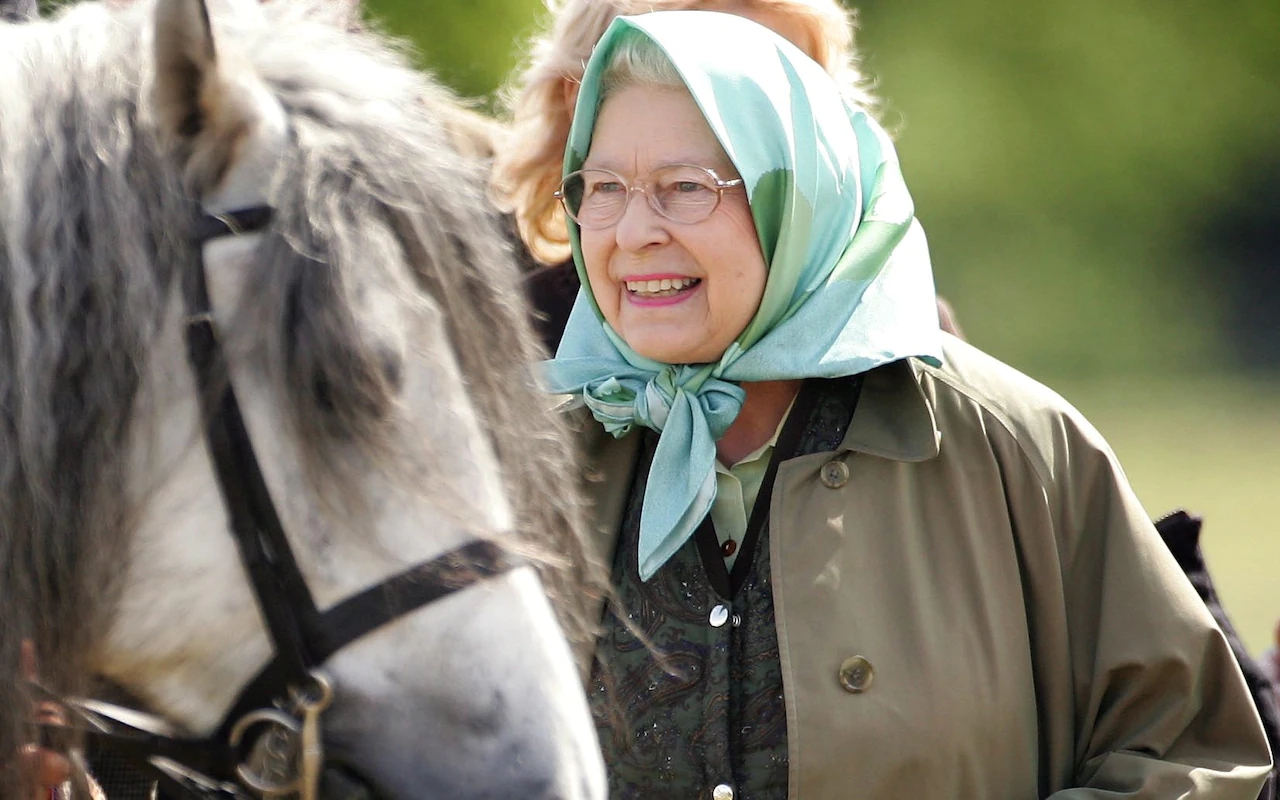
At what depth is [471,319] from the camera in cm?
170

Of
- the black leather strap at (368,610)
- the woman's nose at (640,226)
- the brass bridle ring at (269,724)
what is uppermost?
the woman's nose at (640,226)

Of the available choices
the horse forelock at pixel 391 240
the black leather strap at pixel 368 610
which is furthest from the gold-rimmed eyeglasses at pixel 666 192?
the black leather strap at pixel 368 610

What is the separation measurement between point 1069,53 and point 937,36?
56.1 inches

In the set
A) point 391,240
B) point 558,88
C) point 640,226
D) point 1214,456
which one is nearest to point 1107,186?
point 1214,456

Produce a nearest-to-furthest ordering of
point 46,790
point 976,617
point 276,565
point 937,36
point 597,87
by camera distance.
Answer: point 276,565 → point 46,790 → point 976,617 → point 597,87 → point 937,36

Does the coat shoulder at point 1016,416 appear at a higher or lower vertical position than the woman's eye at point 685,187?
lower

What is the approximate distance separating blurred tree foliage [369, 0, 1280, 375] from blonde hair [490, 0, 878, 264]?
1299cm

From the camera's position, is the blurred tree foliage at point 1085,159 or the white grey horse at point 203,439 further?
the blurred tree foliage at point 1085,159

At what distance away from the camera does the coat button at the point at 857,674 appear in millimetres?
2221

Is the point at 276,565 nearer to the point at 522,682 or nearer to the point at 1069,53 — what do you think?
the point at 522,682

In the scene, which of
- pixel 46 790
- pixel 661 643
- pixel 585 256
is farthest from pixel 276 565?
pixel 585 256

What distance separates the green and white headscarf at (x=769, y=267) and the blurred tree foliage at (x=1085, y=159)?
1341cm

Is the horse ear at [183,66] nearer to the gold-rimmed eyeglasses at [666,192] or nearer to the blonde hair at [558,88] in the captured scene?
the gold-rimmed eyeglasses at [666,192]

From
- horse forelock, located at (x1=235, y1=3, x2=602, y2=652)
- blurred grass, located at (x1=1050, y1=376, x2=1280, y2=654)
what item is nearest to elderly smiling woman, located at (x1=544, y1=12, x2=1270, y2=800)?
horse forelock, located at (x1=235, y1=3, x2=602, y2=652)
